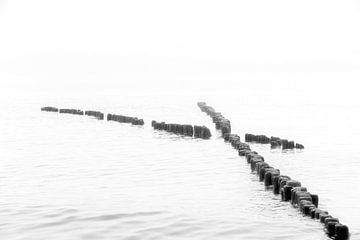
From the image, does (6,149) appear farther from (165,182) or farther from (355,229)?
(355,229)

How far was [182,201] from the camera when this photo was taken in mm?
26078

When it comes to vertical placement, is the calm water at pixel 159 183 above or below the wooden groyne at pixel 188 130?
below

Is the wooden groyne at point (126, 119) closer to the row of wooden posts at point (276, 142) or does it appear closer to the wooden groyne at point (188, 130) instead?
the wooden groyne at point (188, 130)

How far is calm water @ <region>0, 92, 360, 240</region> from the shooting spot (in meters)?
22.5

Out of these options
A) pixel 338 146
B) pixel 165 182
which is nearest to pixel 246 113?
pixel 338 146

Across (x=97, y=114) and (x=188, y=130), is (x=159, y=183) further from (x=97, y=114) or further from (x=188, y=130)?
(x=97, y=114)

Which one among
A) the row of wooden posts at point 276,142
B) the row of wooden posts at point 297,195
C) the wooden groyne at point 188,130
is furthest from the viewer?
the wooden groyne at point 188,130

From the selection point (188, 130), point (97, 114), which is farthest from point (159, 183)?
point (97, 114)

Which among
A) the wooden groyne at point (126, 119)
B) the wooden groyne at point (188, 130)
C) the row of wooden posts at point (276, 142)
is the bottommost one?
the row of wooden posts at point (276, 142)

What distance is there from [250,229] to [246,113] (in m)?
45.7

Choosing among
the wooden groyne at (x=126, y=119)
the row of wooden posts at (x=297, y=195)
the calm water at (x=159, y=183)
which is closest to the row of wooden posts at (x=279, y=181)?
the row of wooden posts at (x=297, y=195)

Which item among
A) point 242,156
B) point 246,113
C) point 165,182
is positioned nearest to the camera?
point 165,182

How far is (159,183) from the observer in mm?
29734

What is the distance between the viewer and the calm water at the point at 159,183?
22.5 metres
